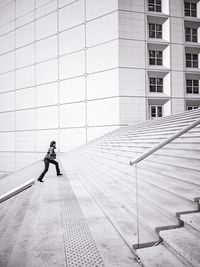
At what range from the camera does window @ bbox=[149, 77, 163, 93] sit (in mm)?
16188

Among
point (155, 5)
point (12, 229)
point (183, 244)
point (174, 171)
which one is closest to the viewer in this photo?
point (183, 244)

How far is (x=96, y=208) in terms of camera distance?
4.37m

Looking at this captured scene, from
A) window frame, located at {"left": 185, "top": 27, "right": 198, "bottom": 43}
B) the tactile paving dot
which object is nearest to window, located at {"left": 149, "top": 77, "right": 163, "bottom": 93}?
window frame, located at {"left": 185, "top": 27, "right": 198, "bottom": 43}

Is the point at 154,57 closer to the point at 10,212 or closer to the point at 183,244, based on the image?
the point at 10,212

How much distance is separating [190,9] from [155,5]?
312 centimetres

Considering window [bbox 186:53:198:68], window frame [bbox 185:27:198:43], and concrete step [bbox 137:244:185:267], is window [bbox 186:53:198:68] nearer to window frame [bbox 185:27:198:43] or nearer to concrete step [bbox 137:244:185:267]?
window frame [bbox 185:27:198:43]

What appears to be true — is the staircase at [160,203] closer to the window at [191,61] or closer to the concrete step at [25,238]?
the concrete step at [25,238]

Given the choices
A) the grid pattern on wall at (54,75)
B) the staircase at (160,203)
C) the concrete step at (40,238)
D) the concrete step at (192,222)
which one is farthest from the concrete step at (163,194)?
the grid pattern on wall at (54,75)

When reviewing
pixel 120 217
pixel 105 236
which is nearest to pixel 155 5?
pixel 120 217

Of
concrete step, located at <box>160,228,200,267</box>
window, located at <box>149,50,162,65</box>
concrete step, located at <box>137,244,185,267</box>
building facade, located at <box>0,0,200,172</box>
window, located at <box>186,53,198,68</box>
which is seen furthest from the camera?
window, located at <box>186,53,198,68</box>

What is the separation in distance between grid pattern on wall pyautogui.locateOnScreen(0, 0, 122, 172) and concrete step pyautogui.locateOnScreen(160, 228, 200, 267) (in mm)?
12716

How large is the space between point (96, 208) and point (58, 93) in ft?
48.3

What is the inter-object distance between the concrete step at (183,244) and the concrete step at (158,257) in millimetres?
58

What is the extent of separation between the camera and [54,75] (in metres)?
17.8
